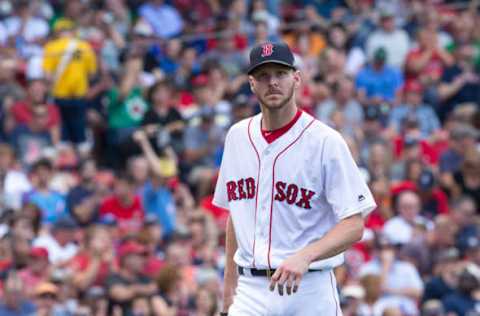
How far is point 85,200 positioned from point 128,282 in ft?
6.57

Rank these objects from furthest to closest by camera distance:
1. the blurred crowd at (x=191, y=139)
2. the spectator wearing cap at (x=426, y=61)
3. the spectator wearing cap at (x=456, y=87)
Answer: the spectator wearing cap at (x=426, y=61) → the spectator wearing cap at (x=456, y=87) → the blurred crowd at (x=191, y=139)

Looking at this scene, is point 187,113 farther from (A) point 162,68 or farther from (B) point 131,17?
(B) point 131,17

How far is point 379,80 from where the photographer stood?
1659 cm

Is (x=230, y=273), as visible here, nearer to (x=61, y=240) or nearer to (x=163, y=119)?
(x=61, y=240)

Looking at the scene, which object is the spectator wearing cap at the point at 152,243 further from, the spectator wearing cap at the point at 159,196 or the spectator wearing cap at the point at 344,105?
the spectator wearing cap at the point at 344,105

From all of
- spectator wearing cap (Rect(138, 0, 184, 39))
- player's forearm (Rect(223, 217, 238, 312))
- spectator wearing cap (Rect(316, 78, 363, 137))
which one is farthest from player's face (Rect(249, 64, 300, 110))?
spectator wearing cap (Rect(138, 0, 184, 39))

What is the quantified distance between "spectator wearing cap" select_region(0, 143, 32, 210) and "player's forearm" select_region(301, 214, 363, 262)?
742cm

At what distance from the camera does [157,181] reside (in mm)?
14227

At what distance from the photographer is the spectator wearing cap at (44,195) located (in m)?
13.5

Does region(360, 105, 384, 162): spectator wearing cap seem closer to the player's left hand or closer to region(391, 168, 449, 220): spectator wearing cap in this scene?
region(391, 168, 449, 220): spectator wearing cap

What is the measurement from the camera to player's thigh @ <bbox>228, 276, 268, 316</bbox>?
6609 millimetres

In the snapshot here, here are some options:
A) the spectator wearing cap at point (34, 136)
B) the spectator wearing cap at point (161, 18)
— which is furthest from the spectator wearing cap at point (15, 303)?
the spectator wearing cap at point (161, 18)

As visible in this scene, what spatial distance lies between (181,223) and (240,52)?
3.62 meters

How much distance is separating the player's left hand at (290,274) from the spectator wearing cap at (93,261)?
19.5 ft
